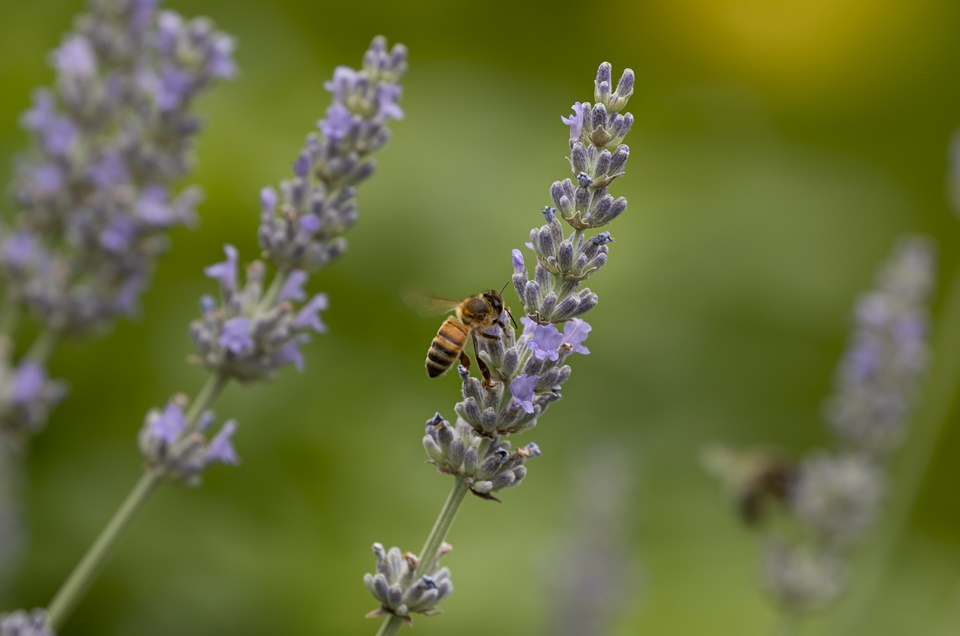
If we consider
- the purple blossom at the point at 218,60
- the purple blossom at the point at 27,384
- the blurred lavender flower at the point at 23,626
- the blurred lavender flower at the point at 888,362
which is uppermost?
the blurred lavender flower at the point at 888,362

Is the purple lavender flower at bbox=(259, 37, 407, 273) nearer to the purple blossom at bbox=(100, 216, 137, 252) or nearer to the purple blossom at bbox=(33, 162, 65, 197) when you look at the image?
the purple blossom at bbox=(100, 216, 137, 252)

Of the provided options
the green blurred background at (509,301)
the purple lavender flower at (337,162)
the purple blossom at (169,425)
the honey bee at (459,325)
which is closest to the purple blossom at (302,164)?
the purple lavender flower at (337,162)

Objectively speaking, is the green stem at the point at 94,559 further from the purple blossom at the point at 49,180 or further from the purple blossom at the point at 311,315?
the purple blossom at the point at 49,180

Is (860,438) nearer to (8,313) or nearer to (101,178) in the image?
(101,178)

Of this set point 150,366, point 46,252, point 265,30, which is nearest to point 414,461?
point 150,366

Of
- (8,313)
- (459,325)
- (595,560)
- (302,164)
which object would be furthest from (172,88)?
(595,560)
